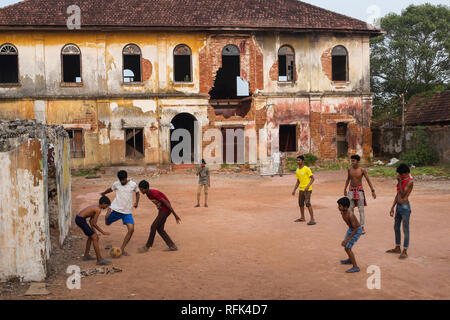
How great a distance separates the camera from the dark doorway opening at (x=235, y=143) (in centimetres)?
2277

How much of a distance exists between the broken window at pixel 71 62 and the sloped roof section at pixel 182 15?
119cm

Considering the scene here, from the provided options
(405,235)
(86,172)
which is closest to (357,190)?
(405,235)

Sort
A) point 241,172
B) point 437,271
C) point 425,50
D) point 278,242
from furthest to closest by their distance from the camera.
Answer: point 425,50
point 241,172
point 278,242
point 437,271

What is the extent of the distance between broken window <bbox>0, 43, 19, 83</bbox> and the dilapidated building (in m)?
0.05

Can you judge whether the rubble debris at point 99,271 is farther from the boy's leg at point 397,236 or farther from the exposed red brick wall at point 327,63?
the exposed red brick wall at point 327,63

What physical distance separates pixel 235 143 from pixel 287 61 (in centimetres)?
510

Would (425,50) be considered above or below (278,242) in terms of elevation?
above

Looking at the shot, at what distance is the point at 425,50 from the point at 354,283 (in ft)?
108

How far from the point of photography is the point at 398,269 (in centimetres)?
632

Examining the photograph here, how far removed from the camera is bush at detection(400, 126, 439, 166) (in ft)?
67.3


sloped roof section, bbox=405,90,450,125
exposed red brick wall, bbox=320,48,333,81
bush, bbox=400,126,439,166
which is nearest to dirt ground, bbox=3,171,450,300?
bush, bbox=400,126,439,166

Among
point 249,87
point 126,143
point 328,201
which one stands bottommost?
point 328,201

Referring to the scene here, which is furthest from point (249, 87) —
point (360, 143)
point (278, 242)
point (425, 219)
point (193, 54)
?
point (278, 242)

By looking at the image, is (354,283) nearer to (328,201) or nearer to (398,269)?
(398,269)
